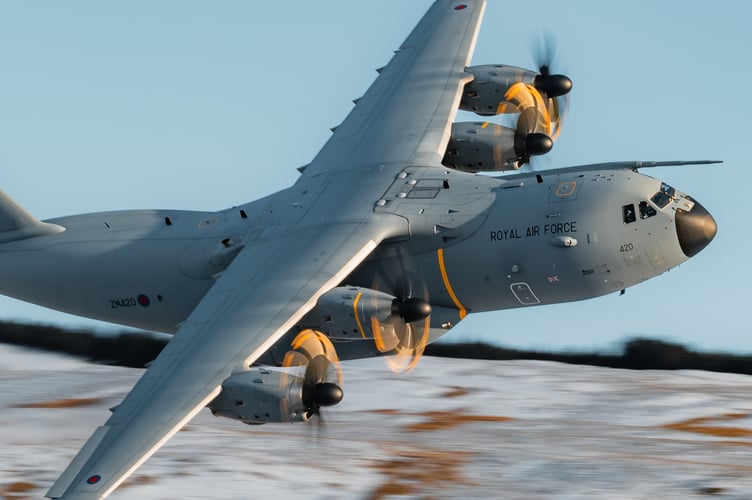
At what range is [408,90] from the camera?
142 feet

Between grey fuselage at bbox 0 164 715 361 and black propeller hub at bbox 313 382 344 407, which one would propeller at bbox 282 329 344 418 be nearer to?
black propeller hub at bbox 313 382 344 407

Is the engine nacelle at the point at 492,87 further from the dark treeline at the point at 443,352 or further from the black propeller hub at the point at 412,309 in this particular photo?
the dark treeline at the point at 443,352

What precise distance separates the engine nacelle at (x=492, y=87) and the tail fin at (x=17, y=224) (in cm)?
1411

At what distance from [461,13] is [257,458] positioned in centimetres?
1817

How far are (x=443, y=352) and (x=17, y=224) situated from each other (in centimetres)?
2313

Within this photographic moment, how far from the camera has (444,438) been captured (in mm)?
41375

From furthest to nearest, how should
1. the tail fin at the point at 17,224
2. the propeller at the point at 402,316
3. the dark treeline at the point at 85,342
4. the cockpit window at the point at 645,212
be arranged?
the dark treeline at the point at 85,342, the tail fin at the point at 17,224, the cockpit window at the point at 645,212, the propeller at the point at 402,316

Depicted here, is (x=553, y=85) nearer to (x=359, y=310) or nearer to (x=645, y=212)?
(x=645, y=212)

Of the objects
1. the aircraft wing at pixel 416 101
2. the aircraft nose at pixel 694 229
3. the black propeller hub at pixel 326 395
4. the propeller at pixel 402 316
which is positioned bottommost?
the black propeller hub at pixel 326 395

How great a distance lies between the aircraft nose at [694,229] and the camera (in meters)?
34.7

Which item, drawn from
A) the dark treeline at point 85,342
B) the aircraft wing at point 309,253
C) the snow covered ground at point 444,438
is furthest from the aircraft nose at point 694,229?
the dark treeline at point 85,342

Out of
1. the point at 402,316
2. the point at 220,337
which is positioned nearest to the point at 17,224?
the point at 220,337

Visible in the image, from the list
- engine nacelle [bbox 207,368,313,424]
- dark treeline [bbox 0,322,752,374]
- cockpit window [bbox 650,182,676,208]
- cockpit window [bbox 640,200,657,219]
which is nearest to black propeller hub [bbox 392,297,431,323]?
engine nacelle [bbox 207,368,313,424]

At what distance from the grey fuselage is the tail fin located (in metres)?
0.27
